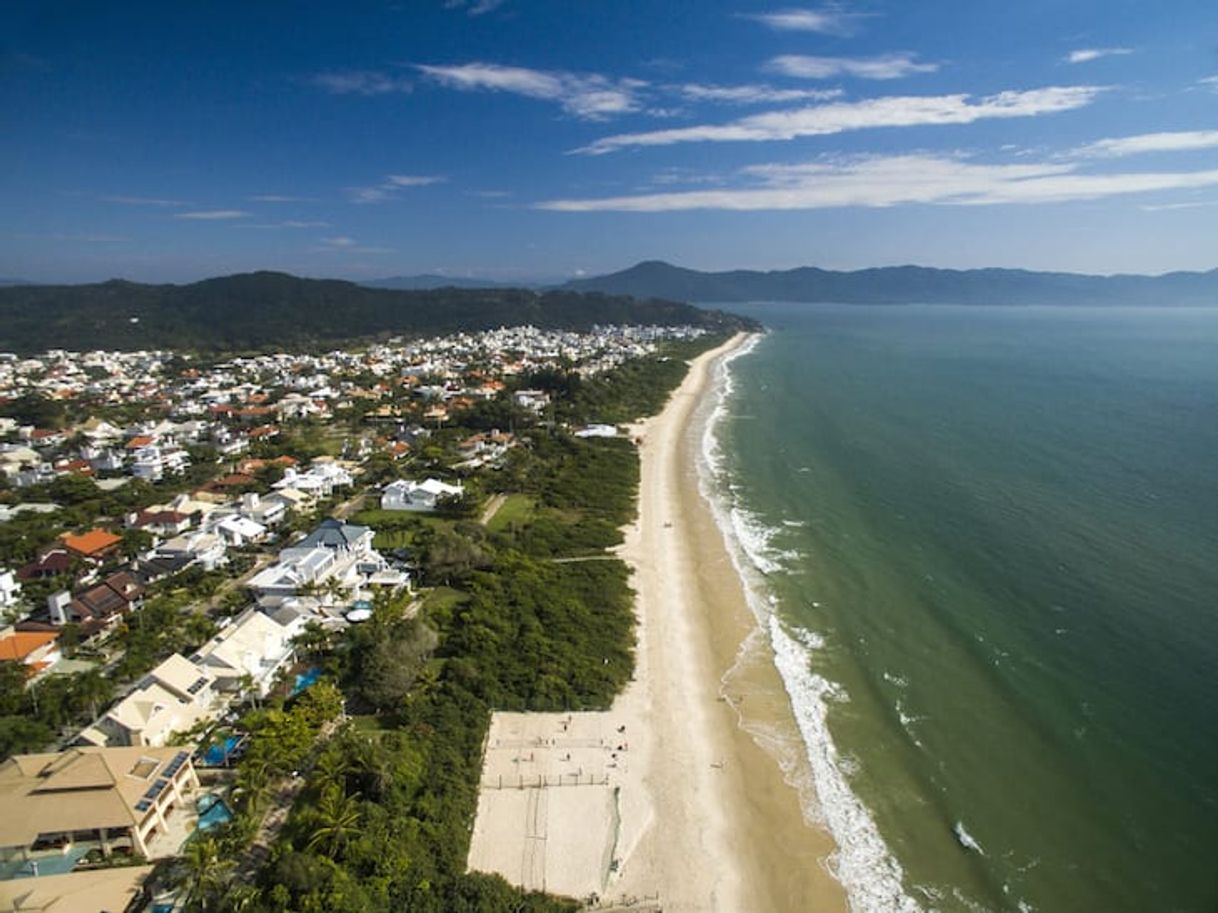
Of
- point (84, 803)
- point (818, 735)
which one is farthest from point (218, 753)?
point (818, 735)

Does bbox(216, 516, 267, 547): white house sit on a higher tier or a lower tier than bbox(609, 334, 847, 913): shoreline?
higher

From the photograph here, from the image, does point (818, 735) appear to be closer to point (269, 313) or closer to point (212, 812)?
point (212, 812)

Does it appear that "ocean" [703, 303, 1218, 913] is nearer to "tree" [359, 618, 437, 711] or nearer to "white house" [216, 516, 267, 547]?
"tree" [359, 618, 437, 711]

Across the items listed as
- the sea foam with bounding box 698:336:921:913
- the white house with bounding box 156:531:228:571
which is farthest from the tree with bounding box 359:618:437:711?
the white house with bounding box 156:531:228:571

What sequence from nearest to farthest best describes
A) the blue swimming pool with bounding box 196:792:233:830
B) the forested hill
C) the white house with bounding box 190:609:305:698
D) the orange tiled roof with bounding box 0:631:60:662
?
the blue swimming pool with bounding box 196:792:233:830, the white house with bounding box 190:609:305:698, the orange tiled roof with bounding box 0:631:60:662, the forested hill

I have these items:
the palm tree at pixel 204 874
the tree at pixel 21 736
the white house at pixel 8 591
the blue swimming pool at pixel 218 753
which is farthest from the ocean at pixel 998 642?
the white house at pixel 8 591

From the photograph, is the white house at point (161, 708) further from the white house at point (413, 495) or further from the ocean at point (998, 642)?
the white house at point (413, 495)

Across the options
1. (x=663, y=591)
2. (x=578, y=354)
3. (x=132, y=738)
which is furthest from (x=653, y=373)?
(x=132, y=738)
